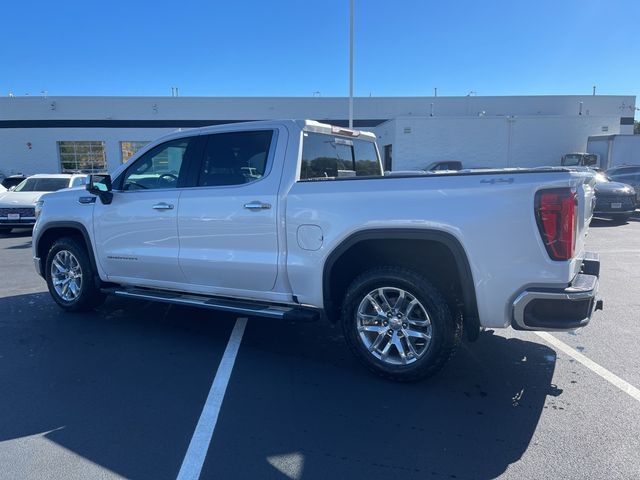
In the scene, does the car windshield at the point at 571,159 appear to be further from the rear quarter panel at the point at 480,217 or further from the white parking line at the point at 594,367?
the rear quarter panel at the point at 480,217

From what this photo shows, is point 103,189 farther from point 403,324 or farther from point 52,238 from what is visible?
point 403,324

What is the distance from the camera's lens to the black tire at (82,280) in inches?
213

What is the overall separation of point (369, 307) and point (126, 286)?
9.60 ft

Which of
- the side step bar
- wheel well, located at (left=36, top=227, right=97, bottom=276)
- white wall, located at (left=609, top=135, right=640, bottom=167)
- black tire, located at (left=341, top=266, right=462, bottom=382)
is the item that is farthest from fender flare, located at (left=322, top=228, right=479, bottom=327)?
white wall, located at (left=609, top=135, right=640, bottom=167)

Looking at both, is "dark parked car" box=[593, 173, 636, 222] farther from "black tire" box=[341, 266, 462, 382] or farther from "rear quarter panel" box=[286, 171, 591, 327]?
"black tire" box=[341, 266, 462, 382]

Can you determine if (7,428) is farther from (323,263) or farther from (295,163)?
(295,163)

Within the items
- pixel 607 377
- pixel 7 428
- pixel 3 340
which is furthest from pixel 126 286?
pixel 607 377

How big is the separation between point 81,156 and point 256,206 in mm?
34934

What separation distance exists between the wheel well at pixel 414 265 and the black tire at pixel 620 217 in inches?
474

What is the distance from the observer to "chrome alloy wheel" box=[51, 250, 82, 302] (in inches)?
218

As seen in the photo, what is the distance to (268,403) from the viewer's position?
3438mm

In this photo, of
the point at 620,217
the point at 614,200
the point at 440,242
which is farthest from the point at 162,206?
the point at 620,217

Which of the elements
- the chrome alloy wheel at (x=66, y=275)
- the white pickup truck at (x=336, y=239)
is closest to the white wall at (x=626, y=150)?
the white pickup truck at (x=336, y=239)

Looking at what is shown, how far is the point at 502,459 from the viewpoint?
2.76m
